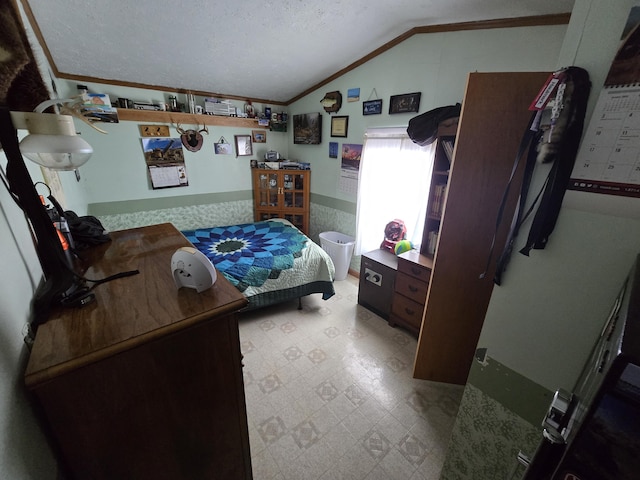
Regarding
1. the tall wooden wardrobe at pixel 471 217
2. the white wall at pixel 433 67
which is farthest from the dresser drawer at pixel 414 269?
the white wall at pixel 433 67

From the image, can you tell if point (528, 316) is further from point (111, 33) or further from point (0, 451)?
point (111, 33)

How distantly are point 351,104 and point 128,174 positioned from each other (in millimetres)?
2622

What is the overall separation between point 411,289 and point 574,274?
1400 mm

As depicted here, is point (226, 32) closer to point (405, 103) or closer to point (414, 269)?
point (405, 103)

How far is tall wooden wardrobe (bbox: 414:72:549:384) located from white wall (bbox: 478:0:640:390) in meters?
0.56

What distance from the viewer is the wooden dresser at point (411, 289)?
2.09 m

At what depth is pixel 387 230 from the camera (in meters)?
2.67

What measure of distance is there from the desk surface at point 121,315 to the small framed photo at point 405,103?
91.7 inches

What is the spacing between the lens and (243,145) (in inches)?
139

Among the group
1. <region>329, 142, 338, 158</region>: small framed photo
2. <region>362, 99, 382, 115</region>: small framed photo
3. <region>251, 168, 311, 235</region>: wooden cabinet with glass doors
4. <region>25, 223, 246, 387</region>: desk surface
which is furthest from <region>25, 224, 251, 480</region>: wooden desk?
<region>251, 168, 311, 235</region>: wooden cabinet with glass doors

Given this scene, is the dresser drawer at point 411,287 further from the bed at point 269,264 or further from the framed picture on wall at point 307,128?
the framed picture on wall at point 307,128

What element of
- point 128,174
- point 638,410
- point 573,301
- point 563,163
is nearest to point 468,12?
point 563,163

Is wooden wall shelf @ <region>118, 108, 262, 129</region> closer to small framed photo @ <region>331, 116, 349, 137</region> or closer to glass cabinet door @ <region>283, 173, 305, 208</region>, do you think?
glass cabinet door @ <region>283, 173, 305, 208</region>

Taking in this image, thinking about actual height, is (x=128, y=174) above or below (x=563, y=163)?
below
